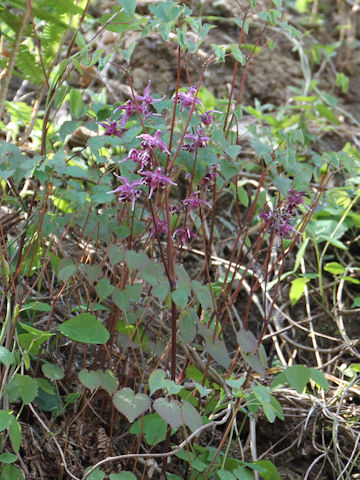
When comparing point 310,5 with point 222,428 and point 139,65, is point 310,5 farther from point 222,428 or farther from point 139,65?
point 222,428

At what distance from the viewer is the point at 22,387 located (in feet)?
Answer: 4.05

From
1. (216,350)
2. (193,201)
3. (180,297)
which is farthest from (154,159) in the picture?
(216,350)

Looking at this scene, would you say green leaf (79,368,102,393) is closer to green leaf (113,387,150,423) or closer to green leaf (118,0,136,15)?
green leaf (113,387,150,423)

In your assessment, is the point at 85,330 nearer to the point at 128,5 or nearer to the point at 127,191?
the point at 127,191

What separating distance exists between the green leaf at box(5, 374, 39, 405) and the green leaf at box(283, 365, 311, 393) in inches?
20.6

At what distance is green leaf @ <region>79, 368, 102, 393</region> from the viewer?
1237 millimetres

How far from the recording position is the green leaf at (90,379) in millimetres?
1237

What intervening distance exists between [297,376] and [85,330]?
1.50 ft

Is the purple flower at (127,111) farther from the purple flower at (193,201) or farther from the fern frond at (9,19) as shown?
the fern frond at (9,19)

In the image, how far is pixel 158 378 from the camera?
110cm

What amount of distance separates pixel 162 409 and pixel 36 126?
4.48ft

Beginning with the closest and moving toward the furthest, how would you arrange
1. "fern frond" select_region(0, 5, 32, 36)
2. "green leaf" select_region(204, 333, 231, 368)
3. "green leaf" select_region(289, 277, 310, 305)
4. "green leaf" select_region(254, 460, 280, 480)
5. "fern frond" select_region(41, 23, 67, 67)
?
"green leaf" select_region(204, 333, 231, 368) < "green leaf" select_region(254, 460, 280, 480) < "fern frond" select_region(0, 5, 32, 36) < "fern frond" select_region(41, 23, 67, 67) < "green leaf" select_region(289, 277, 310, 305)

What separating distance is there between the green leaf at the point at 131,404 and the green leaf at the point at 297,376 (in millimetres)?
299

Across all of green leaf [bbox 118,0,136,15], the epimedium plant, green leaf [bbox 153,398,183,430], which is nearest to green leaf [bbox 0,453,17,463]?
the epimedium plant
